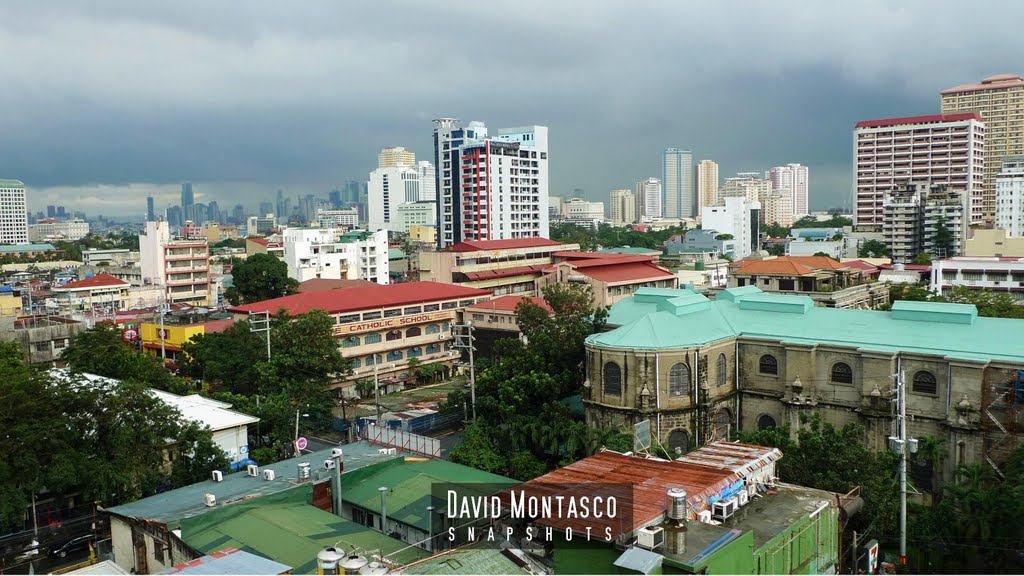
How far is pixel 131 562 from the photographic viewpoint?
72.0 feet

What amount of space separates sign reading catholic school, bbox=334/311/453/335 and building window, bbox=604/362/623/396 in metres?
23.2

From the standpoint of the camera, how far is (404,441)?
1216 inches

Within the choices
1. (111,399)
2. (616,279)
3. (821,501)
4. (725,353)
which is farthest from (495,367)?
(616,279)

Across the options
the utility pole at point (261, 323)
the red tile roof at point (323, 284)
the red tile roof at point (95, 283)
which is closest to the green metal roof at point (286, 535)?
the utility pole at point (261, 323)

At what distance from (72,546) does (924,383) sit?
99.5 ft

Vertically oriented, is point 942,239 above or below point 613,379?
above

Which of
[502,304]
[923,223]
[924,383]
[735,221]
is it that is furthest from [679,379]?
[735,221]

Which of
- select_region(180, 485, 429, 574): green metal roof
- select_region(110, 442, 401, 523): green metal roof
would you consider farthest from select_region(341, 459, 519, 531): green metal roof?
select_region(180, 485, 429, 574): green metal roof

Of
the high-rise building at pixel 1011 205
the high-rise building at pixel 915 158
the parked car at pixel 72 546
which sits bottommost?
the parked car at pixel 72 546

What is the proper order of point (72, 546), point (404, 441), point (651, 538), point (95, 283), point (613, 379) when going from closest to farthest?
point (651, 538) → point (72, 546) → point (613, 379) → point (404, 441) → point (95, 283)

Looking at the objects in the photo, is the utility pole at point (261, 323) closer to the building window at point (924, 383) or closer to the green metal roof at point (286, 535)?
the green metal roof at point (286, 535)

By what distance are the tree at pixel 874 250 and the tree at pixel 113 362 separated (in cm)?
9189

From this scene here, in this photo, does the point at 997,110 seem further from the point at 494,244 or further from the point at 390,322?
the point at 390,322

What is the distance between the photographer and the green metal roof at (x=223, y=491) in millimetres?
21719
